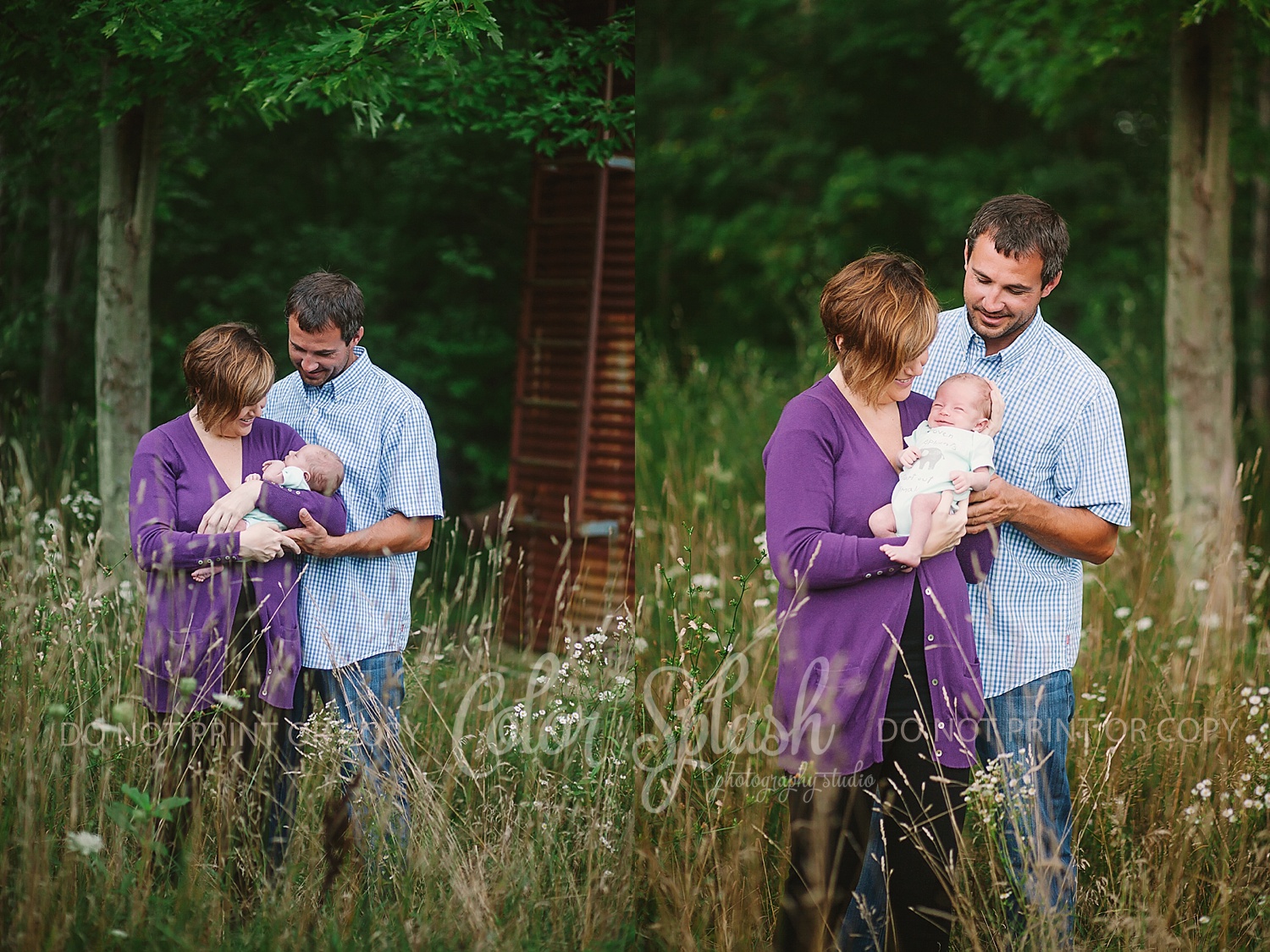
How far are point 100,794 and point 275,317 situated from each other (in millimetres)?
3103

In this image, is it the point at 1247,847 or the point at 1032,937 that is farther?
the point at 1247,847

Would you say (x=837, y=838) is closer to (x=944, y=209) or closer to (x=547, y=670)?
(x=547, y=670)

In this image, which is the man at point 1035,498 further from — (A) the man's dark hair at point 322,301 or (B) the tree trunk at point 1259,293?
(B) the tree trunk at point 1259,293

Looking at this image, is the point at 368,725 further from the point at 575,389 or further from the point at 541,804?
the point at 575,389

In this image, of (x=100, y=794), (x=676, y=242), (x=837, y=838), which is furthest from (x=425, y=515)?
(x=676, y=242)

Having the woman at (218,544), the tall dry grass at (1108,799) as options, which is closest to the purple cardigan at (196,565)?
the woman at (218,544)

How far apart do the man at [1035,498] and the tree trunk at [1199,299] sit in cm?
238

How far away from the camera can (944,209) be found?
10.4 m

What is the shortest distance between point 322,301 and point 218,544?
759 mm

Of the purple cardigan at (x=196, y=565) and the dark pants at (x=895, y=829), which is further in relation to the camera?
the purple cardigan at (x=196, y=565)

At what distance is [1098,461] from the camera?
284 cm

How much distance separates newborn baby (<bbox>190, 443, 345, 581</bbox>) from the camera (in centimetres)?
290

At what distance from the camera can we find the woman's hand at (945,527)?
2.48m

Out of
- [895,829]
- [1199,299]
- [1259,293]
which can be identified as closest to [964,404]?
[895,829]
